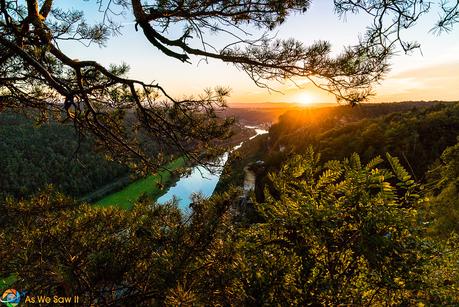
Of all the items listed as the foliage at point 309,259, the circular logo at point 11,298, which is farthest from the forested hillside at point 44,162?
the foliage at point 309,259

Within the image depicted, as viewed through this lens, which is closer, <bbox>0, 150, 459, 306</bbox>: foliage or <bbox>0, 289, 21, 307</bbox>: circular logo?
<bbox>0, 150, 459, 306</bbox>: foliage

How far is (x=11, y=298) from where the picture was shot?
2176 millimetres

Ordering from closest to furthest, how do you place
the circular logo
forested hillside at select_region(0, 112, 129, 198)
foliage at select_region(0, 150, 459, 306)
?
foliage at select_region(0, 150, 459, 306)
the circular logo
forested hillside at select_region(0, 112, 129, 198)

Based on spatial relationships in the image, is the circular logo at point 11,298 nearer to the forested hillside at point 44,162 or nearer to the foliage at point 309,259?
the foliage at point 309,259

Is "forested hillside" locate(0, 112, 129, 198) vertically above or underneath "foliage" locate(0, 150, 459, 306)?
underneath

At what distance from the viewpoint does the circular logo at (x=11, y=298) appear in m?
2.07

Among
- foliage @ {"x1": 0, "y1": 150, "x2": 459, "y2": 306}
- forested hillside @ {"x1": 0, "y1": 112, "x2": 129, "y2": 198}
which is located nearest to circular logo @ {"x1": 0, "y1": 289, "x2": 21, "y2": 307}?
foliage @ {"x1": 0, "y1": 150, "x2": 459, "y2": 306}

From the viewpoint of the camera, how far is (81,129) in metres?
4.25

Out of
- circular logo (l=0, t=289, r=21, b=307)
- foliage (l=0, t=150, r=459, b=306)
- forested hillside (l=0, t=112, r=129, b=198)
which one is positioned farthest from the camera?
forested hillside (l=0, t=112, r=129, b=198)

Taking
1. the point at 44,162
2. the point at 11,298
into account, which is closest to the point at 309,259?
the point at 11,298

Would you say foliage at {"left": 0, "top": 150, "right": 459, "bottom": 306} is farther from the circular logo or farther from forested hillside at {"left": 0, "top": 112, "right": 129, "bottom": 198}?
forested hillside at {"left": 0, "top": 112, "right": 129, "bottom": 198}

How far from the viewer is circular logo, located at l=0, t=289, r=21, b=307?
207 cm

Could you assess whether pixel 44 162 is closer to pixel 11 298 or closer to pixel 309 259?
pixel 11 298

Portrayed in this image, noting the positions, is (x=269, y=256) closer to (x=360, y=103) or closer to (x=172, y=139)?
(x=360, y=103)
